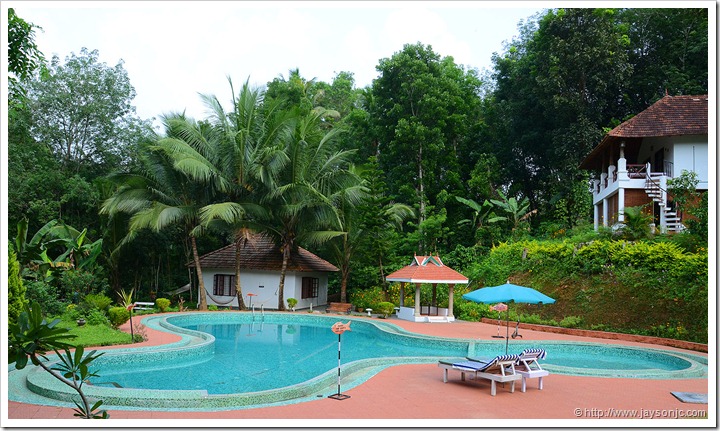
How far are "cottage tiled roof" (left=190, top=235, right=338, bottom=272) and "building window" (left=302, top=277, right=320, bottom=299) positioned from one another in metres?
0.69

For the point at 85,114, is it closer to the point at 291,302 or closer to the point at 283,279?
the point at 283,279

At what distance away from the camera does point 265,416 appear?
24.0 feet

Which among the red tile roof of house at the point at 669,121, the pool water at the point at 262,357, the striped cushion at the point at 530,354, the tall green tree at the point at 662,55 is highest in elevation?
the tall green tree at the point at 662,55

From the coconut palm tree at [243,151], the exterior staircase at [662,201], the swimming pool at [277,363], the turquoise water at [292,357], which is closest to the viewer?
the swimming pool at [277,363]

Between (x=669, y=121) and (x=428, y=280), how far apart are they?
1174 cm

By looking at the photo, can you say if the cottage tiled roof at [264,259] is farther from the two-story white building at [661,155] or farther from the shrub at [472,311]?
the two-story white building at [661,155]

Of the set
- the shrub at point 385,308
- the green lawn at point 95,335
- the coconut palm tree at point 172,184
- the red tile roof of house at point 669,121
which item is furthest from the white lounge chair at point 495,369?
the red tile roof of house at point 669,121

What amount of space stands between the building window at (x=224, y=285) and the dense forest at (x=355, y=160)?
6.36 ft

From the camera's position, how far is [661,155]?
23.2m

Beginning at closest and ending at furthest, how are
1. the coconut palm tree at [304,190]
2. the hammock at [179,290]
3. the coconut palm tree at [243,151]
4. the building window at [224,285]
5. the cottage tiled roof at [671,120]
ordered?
the cottage tiled roof at [671,120] → the coconut palm tree at [243,151] → the coconut palm tree at [304,190] → the building window at [224,285] → the hammock at [179,290]

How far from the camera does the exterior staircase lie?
2020 centimetres

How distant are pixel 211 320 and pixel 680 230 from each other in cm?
1670

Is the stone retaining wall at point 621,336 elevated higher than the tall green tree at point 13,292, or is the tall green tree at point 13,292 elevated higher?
the tall green tree at point 13,292

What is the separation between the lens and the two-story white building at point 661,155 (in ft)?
70.0
